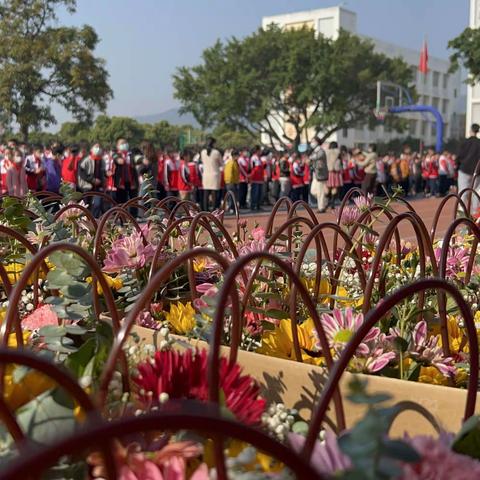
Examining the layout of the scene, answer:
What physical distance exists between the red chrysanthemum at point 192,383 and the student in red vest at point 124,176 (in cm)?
1100

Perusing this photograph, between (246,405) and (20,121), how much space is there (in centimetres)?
2354

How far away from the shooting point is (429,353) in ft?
5.03

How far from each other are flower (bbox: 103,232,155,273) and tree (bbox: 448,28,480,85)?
21.5 metres

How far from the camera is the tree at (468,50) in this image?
21.7 meters

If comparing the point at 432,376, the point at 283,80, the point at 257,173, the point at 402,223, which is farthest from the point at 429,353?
the point at 283,80

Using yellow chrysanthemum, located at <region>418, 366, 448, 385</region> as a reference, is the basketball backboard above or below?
above

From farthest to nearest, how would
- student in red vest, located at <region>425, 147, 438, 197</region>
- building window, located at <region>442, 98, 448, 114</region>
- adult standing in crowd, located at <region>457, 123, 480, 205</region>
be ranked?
building window, located at <region>442, 98, 448, 114</region> < student in red vest, located at <region>425, 147, 438, 197</region> < adult standing in crowd, located at <region>457, 123, 480, 205</region>

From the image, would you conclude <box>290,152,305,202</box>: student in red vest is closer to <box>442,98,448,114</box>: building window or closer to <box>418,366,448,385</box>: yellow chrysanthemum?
<box>418,366,448,385</box>: yellow chrysanthemum

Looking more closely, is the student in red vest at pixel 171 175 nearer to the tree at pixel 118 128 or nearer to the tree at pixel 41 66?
the tree at pixel 41 66

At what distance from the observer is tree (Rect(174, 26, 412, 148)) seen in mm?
43469

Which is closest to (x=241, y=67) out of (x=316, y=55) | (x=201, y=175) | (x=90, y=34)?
(x=316, y=55)

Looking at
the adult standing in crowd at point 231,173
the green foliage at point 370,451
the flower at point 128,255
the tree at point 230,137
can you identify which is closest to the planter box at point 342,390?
the green foliage at point 370,451

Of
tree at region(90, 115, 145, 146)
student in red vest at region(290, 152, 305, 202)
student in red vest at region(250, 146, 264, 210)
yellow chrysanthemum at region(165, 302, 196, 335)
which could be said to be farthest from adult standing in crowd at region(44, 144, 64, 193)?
tree at region(90, 115, 145, 146)

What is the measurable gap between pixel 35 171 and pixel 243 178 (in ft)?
17.2
